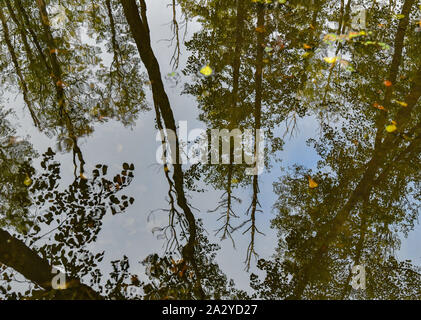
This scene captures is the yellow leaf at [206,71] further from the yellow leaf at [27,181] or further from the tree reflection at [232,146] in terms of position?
the yellow leaf at [27,181]

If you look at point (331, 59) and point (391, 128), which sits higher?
point (331, 59)

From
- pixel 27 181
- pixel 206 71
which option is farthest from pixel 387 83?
pixel 27 181

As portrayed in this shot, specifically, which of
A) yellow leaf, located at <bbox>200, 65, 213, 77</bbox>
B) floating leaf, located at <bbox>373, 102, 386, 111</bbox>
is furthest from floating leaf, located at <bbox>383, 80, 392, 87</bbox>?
yellow leaf, located at <bbox>200, 65, 213, 77</bbox>

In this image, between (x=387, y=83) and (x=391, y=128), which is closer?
(x=391, y=128)

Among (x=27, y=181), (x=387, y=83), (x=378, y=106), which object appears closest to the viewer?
(x=27, y=181)

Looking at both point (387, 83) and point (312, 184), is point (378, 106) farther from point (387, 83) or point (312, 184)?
point (312, 184)

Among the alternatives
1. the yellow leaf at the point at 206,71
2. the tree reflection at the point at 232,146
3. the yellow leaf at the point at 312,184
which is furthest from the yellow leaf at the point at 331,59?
the yellow leaf at the point at 312,184

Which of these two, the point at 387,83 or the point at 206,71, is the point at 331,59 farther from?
the point at 206,71

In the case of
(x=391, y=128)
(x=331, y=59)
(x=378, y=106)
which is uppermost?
(x=331, y=59)

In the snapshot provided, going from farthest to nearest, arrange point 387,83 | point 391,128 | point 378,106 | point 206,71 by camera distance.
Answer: point 206,71, point 387,83, point 378,106, point 391,128

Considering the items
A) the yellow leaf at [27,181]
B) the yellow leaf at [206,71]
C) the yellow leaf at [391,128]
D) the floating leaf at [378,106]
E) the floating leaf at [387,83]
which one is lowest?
the yellow leaf at [27,181]

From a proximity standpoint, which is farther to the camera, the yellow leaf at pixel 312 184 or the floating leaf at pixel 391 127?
the floating leaf at pixel 391 127

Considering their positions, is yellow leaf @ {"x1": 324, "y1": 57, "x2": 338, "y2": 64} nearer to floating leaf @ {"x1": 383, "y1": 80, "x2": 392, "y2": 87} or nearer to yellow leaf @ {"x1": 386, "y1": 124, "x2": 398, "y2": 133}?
floating leaf @ {"x1": 383, "y1": 80, "x2": 392, "y2": 87}
